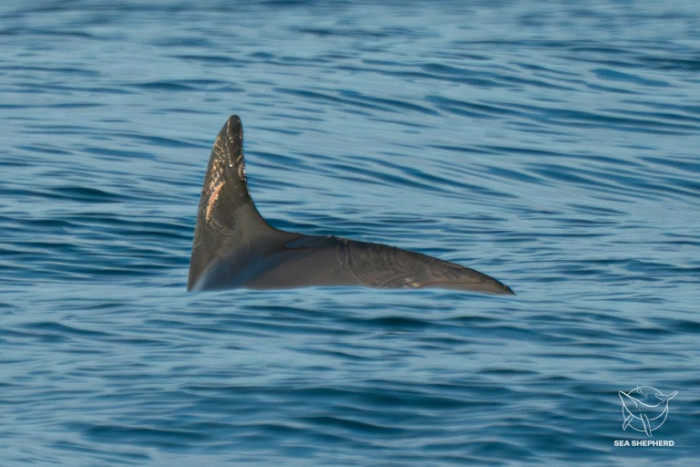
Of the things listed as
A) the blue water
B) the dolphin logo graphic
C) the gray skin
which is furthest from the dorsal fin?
the dolphin logo graphic

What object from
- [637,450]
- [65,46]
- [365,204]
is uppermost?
[65,46]

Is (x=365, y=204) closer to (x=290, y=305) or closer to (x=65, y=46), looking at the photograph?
(x=290, y=305)

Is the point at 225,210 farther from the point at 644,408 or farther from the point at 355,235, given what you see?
the point at 355,235

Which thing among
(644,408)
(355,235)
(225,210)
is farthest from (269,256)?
(355,235)

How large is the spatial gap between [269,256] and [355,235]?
154 inches

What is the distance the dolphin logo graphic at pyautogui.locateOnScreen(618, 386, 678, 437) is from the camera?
7.83 metres

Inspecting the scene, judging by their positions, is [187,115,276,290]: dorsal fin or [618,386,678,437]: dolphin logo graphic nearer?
[618,386,678,437]: dolphin logo graphic

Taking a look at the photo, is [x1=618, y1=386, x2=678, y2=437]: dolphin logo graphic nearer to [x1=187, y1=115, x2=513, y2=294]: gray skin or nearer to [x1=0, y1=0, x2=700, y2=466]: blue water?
[x1=0, y1=0, x2=700, y2=466]: blue water

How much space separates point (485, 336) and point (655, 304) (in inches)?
66.9

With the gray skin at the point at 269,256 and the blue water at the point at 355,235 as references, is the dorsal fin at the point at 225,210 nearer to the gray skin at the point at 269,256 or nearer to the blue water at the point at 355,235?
the gray skin at the point at 269,256

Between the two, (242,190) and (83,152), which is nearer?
(242,190)

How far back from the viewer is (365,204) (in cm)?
1512

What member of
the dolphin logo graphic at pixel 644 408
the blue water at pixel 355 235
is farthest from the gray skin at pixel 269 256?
the dolphin logo graphic at pixel 644 408

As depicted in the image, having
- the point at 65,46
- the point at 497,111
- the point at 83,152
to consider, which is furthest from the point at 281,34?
the point at 83,152
